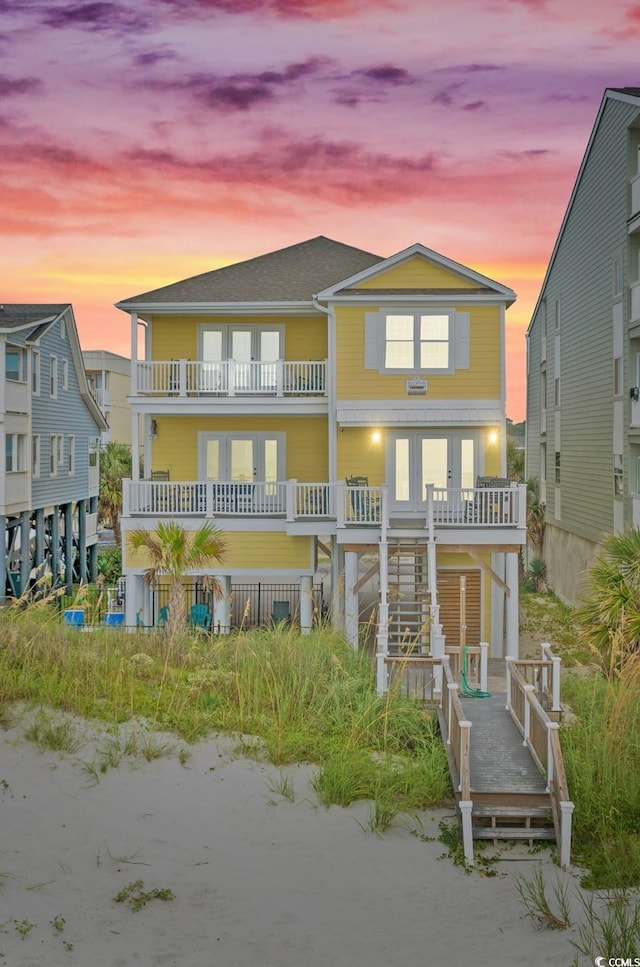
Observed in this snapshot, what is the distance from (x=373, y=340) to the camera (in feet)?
72.3

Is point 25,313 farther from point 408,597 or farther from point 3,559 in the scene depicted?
point 408,597

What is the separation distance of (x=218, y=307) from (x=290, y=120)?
741cm

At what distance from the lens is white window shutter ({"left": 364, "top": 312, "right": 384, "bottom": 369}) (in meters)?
22.0

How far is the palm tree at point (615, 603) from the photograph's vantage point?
48.4 ft

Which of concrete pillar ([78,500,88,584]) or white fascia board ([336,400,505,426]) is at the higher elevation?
white fascia board ([336,400,505,426])

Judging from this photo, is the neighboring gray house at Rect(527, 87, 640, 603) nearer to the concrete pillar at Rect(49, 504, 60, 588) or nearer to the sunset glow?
the sunset glow

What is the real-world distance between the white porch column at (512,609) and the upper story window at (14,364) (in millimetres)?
18754

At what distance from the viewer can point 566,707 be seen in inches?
567

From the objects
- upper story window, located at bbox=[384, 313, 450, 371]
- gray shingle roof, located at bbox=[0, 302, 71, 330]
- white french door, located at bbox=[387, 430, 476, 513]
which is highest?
gray shingle roof, located at bbox=[0, 302, 71, 330]

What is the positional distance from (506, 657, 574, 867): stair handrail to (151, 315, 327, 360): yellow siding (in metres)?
13.1

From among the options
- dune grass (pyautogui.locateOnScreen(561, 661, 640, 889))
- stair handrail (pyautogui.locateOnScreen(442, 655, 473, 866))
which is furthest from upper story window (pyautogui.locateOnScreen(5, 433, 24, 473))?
dune grass (pyautogui.locateOnScreen(561, 661, 640, 889))

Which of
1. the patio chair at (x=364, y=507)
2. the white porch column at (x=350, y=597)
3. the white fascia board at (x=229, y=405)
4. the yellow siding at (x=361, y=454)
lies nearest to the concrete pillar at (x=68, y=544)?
the white fascia board at (x=229, y=405)

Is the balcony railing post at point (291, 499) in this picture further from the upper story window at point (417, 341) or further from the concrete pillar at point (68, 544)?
the concrete pillar at point (68, 544)

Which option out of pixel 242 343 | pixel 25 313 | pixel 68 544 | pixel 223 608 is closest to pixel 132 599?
pixel 223 608
